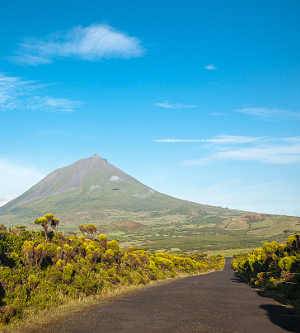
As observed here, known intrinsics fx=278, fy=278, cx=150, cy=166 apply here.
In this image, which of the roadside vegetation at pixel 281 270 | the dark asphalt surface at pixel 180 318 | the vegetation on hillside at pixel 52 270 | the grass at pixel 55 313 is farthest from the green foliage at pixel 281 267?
the grass at pixel 55 313

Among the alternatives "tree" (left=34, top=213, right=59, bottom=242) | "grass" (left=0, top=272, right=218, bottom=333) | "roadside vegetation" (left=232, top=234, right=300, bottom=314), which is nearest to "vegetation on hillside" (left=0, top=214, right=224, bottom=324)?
"tree" (left=34, top=213, right=59, bottom=242)

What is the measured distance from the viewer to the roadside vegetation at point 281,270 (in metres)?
16.2

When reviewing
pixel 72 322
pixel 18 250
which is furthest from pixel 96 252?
pixel 72 322

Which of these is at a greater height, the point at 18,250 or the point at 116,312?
the point at 18,250

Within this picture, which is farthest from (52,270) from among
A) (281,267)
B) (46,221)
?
(281,267)

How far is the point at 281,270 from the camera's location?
67.8 ft

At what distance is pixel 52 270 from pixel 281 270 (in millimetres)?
16148

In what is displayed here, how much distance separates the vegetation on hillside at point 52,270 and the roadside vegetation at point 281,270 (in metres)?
10.2

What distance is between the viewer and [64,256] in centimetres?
1770

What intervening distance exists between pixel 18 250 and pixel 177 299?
9.76 m

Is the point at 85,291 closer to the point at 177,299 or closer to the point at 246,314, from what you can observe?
the point at 177,299

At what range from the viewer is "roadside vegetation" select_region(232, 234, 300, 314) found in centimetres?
1623

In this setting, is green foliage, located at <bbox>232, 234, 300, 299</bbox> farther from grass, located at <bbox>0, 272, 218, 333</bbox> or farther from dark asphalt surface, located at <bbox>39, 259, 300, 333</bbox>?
grass, located at <bbox>0, 272, 218, 333</bbox>

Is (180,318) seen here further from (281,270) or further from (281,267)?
(281,270)
